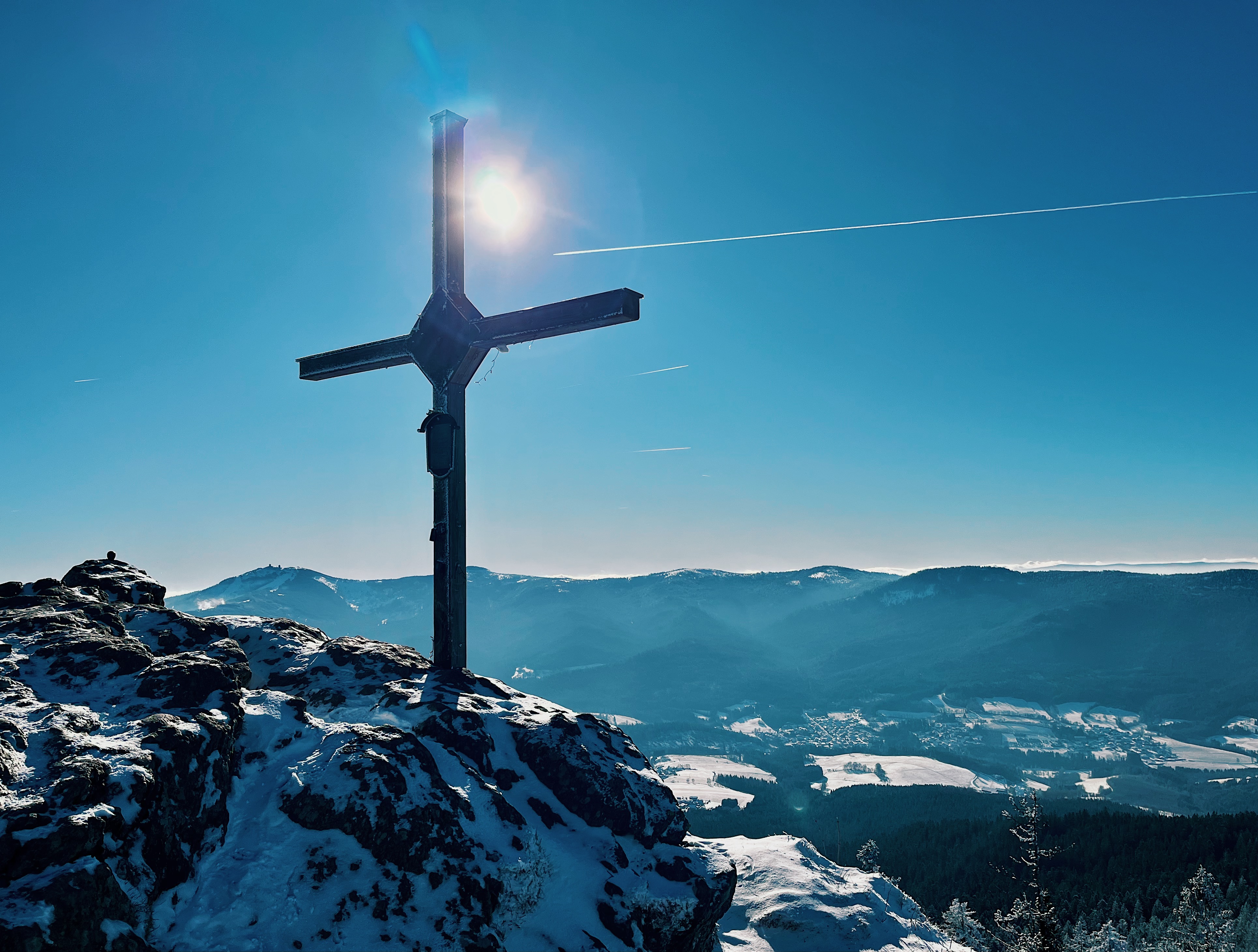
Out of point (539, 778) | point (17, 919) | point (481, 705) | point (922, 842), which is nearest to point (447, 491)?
point (481, 705)

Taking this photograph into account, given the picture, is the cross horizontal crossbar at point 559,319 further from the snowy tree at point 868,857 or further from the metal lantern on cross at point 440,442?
the snowy tree at point 868,857

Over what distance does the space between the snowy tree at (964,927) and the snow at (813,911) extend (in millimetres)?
23898

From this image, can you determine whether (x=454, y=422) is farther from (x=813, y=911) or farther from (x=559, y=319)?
(x=813, y=911)

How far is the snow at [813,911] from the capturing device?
40.3 metres

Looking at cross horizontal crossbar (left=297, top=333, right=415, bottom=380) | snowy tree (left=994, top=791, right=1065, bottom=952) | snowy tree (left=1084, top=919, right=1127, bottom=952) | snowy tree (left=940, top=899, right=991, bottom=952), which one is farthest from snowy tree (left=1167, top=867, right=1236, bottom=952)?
cross horizontal crossbar (left=297, top=333, right=415, bottom=380)

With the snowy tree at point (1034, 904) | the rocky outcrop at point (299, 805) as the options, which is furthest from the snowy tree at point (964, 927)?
the rocky outcrop at point (299, 805)

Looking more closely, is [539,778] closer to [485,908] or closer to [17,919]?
[485,908]

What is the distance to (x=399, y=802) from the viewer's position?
47.4 feet

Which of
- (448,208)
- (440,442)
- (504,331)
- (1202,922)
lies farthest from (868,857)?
(448,208)

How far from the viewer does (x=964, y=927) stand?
8281 centimetres

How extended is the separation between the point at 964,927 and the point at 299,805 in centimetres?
9270

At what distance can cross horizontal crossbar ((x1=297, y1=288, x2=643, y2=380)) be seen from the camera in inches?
709

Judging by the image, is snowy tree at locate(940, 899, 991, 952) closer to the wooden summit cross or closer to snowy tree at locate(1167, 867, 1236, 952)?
snowy tree at locate(1167, 867, 1236, 952)

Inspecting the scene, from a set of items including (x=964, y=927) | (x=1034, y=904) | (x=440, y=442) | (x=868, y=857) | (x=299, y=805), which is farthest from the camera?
(x=868, y=857)
